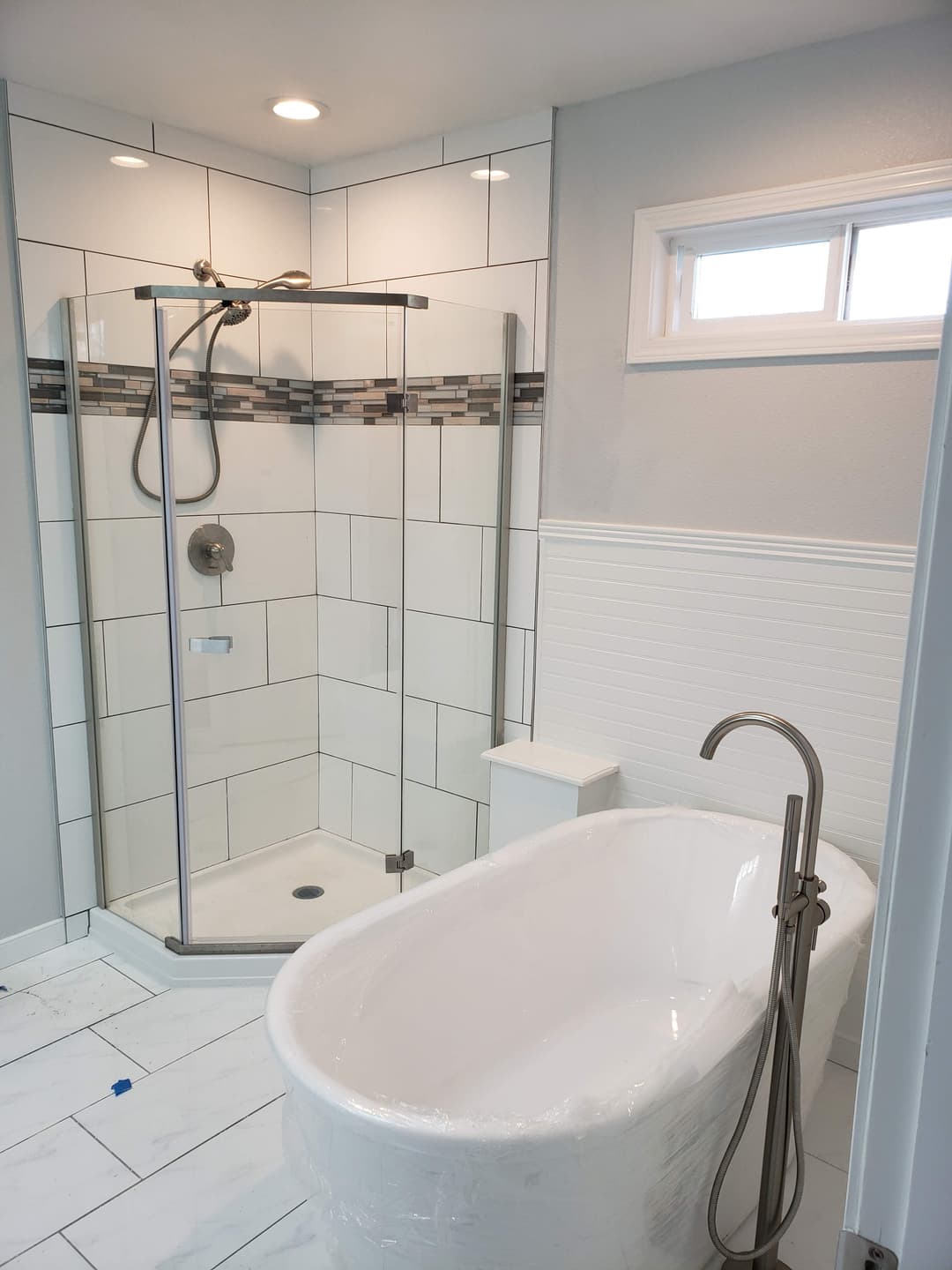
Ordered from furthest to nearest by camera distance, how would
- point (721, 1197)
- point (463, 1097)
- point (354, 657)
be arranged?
point (354, 657), point (463, 1097), point (721, 1197)

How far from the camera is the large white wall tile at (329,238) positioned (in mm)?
3023

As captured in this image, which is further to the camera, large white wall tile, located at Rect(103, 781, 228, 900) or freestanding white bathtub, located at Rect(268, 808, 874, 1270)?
large white wall tile, located at Rect(103, 781, 228, 900)

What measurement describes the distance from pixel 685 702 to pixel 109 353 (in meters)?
1.85

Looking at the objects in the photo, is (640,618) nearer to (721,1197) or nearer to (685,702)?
(685,702)

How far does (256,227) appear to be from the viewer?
116 inches

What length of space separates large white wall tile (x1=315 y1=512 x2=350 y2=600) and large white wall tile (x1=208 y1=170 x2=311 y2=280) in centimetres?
94

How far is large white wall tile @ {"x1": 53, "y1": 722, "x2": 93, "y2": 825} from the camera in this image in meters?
2.70

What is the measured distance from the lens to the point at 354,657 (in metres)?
2.76

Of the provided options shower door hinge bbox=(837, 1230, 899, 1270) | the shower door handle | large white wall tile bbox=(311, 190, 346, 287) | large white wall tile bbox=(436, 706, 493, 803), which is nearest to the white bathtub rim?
shower door hinge bbox=(837, 1230, 899, 1270)

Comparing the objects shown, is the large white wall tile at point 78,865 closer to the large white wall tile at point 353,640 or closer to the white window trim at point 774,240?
the large white wall tile at point 353,640

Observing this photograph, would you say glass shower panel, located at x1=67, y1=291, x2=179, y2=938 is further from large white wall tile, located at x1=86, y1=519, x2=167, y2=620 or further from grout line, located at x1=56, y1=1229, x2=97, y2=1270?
grout line, located at x1=56, y1=1229, x2=97, y2=1270

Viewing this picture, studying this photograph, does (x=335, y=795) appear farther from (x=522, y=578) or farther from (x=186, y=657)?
(x=522, y=578)

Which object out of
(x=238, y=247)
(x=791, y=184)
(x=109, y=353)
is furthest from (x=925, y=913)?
(x=238, y=247)

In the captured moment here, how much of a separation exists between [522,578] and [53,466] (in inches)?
55.1
